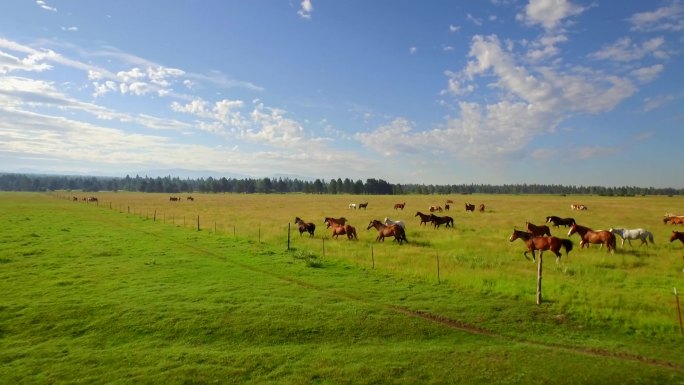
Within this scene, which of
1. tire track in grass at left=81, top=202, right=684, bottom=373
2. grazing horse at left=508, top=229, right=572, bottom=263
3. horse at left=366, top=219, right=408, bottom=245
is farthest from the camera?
horse at left=366, top=219, right=408, bottom=245

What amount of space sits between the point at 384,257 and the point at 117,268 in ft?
45.8

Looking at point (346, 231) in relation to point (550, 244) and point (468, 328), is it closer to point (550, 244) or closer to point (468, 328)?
point (550, 244)

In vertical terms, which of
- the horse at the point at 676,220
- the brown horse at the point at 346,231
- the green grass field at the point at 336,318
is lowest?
the green grass field at the point at 336,318

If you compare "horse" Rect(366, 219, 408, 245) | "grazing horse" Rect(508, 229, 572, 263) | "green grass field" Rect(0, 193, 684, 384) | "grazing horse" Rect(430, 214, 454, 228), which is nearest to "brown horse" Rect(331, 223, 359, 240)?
"horse" Rect(366, 219, 408, 245)

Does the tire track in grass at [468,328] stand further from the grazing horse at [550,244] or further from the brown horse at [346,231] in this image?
the grazing horse at [550,244]

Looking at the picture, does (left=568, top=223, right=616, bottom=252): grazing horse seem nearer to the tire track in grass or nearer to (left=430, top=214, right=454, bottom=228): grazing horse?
(left=430, top=214, right=454, bottom=228): grazing horse

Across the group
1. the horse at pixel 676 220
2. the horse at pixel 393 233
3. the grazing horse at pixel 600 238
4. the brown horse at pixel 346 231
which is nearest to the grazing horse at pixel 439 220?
the horse at pixel 393 233

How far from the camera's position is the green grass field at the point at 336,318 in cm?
977

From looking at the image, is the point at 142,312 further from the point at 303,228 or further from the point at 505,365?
the point at 303,228

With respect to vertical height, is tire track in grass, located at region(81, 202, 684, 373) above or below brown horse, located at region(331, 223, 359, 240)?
below

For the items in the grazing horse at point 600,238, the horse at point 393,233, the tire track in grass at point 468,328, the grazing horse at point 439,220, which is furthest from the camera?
the grazing horse at point 439,220

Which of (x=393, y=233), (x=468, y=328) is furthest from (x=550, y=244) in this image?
(x=468, y=328)

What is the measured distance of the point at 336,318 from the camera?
13141 mm

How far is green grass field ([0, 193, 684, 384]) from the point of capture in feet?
32.1
